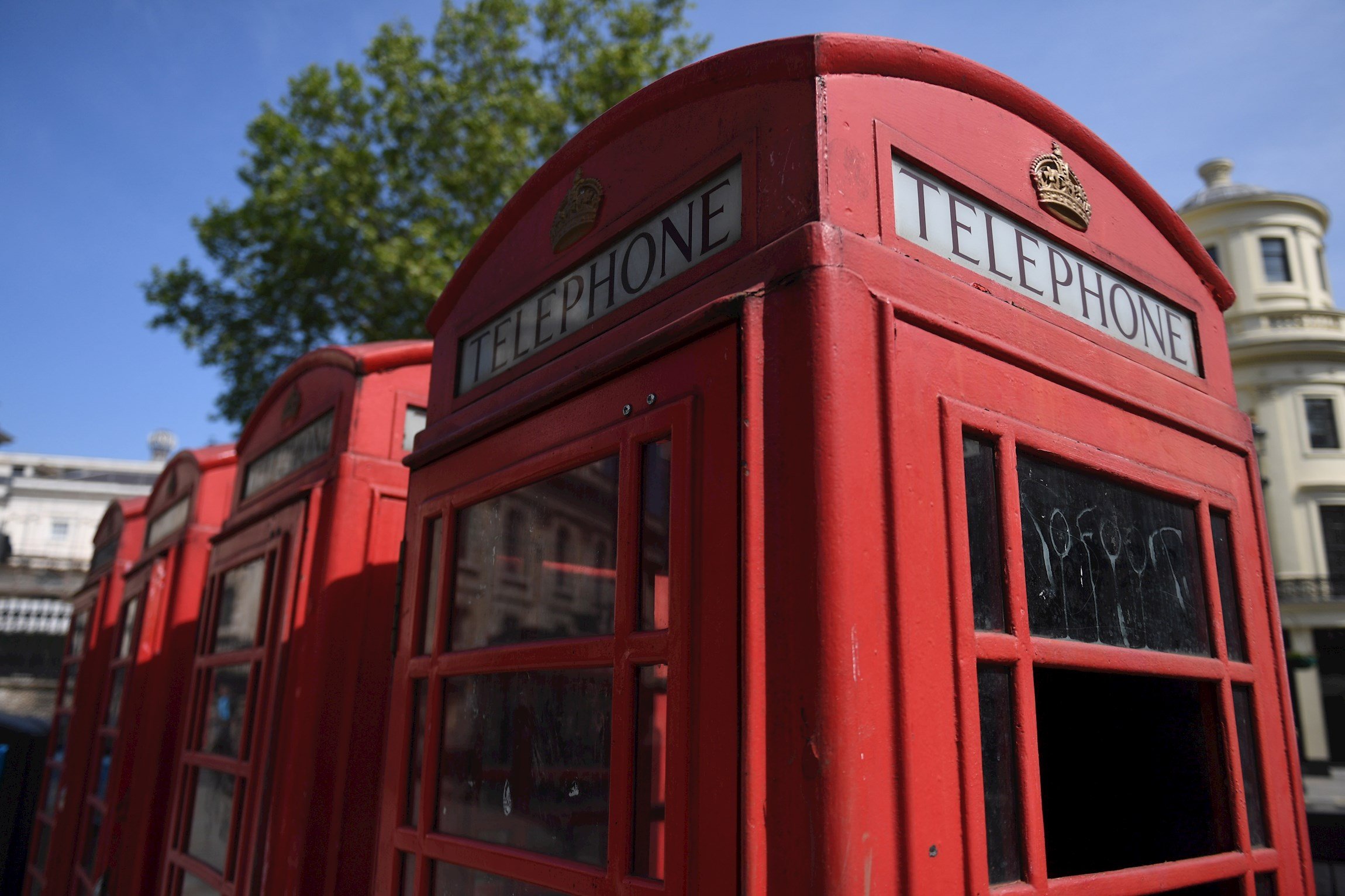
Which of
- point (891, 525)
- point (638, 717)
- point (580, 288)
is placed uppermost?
point (580, 288)

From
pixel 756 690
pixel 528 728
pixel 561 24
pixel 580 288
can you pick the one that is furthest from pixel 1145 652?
pixel 561 24

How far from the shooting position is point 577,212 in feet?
7.29

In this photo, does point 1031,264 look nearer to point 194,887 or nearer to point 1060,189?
point 1060,189

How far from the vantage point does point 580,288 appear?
7.13 ft

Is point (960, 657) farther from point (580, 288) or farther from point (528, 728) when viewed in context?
point (580, 288)

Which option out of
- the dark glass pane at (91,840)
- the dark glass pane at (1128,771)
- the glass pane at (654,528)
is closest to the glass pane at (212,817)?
the dark glass pane at (91,840)

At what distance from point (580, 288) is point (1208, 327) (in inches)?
63.5

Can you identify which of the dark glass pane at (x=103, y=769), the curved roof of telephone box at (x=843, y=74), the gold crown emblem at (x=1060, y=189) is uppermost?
the curved roof of telephone box at (x=843, y=74)

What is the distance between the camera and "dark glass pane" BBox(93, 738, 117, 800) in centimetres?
574

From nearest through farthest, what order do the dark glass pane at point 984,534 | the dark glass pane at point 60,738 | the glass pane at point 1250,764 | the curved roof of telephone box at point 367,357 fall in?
the dark glass pane at point 984,534, the glass pane at point 1250,764, the curved roof of telephone box at point 367,357, the dark glass pane at point 60,738

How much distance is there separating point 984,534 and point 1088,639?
330mm

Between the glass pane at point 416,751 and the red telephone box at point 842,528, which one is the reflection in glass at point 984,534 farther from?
the glass pane at point 416,751

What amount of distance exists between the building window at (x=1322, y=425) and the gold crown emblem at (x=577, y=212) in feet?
68.1

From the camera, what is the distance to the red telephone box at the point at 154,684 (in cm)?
460
